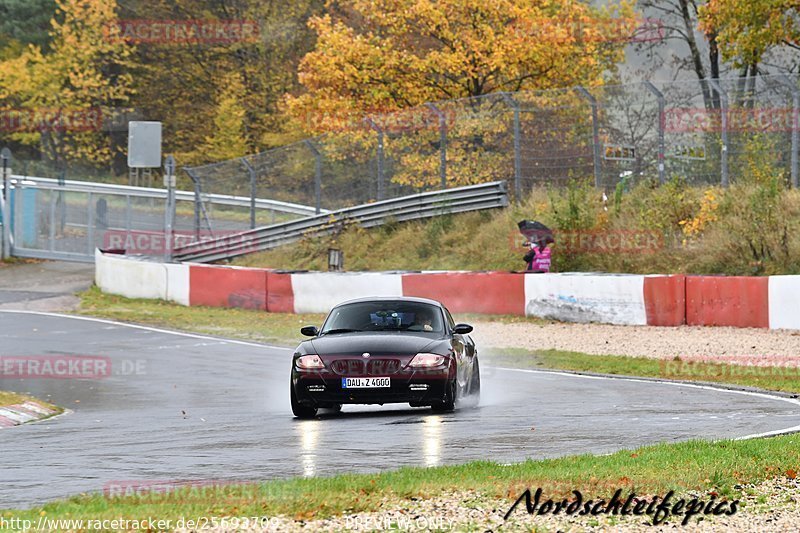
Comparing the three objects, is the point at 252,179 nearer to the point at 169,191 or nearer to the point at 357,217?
the point at 357,217

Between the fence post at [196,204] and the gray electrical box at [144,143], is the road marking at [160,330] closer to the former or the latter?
the gray electrical box at [144,143]

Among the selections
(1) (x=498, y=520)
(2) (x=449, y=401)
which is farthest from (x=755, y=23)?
(1) (x=498, y=520)

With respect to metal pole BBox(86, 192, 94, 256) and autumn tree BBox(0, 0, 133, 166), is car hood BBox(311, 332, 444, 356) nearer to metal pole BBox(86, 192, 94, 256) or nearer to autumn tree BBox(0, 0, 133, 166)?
metal pole BBox(86, 192, 94, 256)

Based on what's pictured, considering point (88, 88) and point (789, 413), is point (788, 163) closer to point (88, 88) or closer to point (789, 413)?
point (789, 413)

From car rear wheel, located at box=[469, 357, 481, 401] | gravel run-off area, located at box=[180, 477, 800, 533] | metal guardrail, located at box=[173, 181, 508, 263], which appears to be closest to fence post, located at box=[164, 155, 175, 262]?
metal guardrail, located at box=[173, 181, 508, 263]

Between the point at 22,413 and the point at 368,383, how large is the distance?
425cm

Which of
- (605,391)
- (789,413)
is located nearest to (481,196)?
(605,391)

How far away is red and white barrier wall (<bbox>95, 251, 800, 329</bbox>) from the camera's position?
24.8 metres

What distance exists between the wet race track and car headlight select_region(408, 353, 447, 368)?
55cm

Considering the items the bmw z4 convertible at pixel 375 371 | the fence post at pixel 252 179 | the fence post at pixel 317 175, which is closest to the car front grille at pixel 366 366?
the bmw z4 convertible at pixel 375 371

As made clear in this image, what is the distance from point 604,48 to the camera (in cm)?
4934

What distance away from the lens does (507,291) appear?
2877 cm

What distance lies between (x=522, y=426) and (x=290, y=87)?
189ft

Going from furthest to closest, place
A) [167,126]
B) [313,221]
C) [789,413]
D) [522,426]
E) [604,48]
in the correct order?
[167,126]
[604,48]
[313,221]
[789,413]
[522,426]
